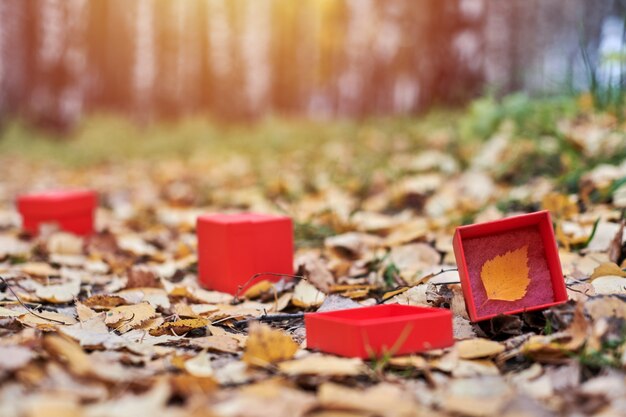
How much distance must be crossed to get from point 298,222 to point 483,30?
11.3 feet

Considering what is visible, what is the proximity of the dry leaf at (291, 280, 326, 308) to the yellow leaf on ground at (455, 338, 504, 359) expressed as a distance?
49cm

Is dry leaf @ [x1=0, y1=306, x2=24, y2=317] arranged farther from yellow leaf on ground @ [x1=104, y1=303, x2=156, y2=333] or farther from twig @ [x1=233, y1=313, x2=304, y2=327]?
twig @ [x1=233, y1=313, x2=304, y2=327]

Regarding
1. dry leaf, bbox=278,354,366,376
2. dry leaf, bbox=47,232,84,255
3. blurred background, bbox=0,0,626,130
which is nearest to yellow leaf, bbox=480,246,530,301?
dry leaf, bbox=278,354,366,376

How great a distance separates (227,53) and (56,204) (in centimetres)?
943

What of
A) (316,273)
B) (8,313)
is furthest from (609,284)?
(8,313)

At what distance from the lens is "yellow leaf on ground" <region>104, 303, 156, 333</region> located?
1.50 m

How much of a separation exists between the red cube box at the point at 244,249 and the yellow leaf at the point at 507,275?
66 cm

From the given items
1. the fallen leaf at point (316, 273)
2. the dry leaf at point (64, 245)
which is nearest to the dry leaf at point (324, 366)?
the fallen leaf at point (316, 273)

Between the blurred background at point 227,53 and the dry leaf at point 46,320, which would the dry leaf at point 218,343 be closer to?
the dry leaf at point 46,320

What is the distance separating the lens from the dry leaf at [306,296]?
1745 millimetres

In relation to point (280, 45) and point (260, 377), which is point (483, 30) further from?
point (280, 45)

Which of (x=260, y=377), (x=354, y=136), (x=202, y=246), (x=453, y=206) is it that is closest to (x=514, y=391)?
(x=260, y=377)

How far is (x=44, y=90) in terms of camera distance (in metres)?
10.5

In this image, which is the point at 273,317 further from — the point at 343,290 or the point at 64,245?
the point at 64,245
